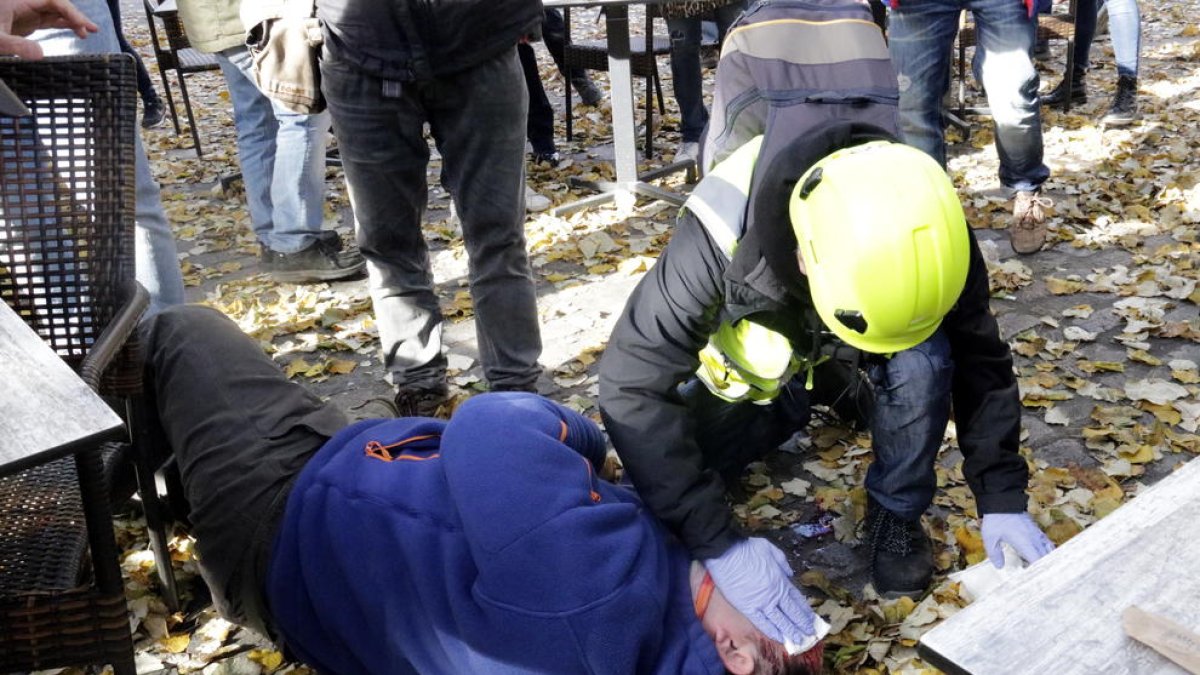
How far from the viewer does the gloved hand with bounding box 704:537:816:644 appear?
6.91 feet

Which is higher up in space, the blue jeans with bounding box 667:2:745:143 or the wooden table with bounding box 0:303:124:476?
the wooden table with bounding box 0:303:124:476

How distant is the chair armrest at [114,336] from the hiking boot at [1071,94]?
6139 mm

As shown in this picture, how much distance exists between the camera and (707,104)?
24.2 feet

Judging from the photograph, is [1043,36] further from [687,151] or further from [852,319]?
[852,319]

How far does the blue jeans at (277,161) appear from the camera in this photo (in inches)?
179

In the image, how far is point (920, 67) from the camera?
180 inches

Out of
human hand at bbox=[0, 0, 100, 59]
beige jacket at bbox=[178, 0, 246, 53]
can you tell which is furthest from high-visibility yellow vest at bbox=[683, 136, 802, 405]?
beige jacket at bbox=[178, 0, 246, 53]

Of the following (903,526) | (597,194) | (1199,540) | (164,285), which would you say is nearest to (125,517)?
(164,285)

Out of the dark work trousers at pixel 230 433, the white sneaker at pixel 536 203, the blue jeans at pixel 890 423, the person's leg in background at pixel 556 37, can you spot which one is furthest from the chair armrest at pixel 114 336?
the person's leg in background at pixel 556 37

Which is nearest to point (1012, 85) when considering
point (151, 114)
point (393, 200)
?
point (393, 200)

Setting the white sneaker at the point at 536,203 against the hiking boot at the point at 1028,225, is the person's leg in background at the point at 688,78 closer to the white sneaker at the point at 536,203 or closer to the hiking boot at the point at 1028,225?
the white sneaker at the point at 536,203

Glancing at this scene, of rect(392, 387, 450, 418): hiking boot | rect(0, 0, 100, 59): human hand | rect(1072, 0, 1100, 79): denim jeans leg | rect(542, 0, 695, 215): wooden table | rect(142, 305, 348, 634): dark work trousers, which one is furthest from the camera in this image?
rect(1072, 0, 1100, 79): denim jeans leg

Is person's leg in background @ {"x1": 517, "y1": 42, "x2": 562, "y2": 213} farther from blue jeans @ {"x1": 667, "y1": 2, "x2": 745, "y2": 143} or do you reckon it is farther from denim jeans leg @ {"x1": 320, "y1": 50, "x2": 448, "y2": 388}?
denim jeans leg @ {"x1": 320, "y1": 50, "x2": 448, "y2": 388}

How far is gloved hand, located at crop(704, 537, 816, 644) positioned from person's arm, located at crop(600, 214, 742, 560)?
0.07m
